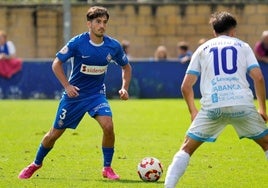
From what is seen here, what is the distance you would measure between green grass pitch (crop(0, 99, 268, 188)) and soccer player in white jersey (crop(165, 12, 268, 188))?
1.47 metres

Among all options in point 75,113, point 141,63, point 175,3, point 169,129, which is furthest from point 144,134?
point 175,3

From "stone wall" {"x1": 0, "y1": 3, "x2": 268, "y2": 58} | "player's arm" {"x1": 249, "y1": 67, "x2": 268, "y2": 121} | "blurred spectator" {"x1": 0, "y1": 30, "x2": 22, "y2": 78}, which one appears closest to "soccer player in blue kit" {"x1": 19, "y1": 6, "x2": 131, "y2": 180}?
"player's arm" {"x1": 249, "y1": 67, "x2": 268, "y2": 121}

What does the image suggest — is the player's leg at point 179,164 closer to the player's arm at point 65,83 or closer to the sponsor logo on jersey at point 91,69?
the player's arm at point 65,83

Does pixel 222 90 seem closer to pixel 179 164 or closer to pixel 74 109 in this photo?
pixel 179 164

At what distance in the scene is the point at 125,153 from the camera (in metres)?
14.6

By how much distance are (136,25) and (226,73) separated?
2278cm

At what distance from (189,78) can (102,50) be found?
7.93 feet

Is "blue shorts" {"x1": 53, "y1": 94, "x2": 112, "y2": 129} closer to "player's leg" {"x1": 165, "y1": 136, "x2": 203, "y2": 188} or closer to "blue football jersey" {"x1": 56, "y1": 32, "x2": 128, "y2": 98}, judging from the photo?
"blue football jersey" {"x1": 56, "y1": 32, "x2": 128, "y2": 98}

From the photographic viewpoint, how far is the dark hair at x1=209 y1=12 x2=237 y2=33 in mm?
9766

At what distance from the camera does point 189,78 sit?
9.73 m

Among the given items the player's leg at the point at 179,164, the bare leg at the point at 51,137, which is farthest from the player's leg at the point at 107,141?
the player's leg at the point at 179,164

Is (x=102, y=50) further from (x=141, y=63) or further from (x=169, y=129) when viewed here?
(x=141, y=63)

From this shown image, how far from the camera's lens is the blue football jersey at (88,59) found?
38.8 ft

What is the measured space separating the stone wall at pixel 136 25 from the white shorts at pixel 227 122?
2236 centimetres
